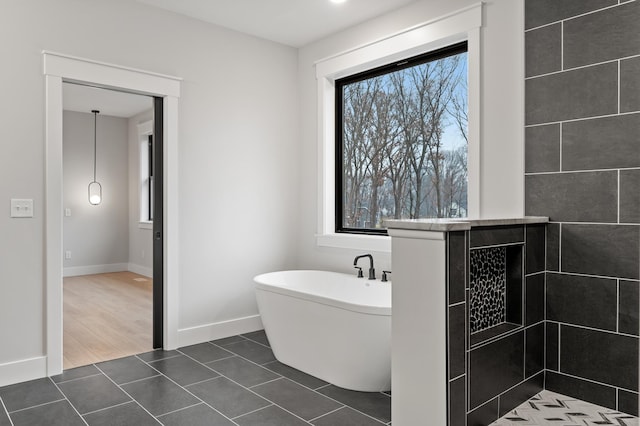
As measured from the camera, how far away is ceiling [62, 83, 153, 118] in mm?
5711

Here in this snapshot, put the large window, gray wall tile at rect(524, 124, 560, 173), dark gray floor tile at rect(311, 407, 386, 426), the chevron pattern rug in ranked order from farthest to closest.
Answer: the large window → gray wall tile at rect(524, 124, 560, 173) → dark gray floor tile at rect(311, 407, 386, 426) → the chevron pattern rug

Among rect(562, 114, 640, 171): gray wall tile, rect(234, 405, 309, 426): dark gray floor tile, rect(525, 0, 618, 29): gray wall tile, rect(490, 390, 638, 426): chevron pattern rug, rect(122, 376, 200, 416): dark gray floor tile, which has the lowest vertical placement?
rect(234, 405, 309, 426): dark gray floor tile

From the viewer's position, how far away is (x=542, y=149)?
2.54m

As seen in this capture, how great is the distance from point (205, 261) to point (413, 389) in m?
2.49

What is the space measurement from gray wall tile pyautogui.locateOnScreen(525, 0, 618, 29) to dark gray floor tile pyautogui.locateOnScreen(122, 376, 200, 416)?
2.91 metres

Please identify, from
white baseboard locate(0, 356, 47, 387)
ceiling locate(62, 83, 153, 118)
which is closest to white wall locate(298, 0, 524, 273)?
white baseboard locate(0, 356, 47, 387)

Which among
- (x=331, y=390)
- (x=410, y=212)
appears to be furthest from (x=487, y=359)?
(x=410, y=212)

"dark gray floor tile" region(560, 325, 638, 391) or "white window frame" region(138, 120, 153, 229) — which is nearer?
"dark gray floor tile" region(560, 325, 638, 391)

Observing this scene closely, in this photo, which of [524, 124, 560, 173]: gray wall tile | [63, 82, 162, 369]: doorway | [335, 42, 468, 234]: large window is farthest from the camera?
[63, 82, 162, 369]: doorway

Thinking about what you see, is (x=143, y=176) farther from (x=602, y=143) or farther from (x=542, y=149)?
(x=602, y=143)

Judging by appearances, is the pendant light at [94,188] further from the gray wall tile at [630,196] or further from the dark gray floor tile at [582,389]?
the gray wall tile at [630,196]

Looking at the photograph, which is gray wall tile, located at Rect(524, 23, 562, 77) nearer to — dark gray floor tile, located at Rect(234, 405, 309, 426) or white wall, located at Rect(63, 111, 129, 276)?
dark gray floor tile, located at Rect(234, 405, 309, 426)

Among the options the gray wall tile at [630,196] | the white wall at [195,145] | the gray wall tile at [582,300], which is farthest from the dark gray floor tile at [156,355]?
the gray wall tile at [630,196]

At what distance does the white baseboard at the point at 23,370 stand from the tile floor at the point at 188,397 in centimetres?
6
